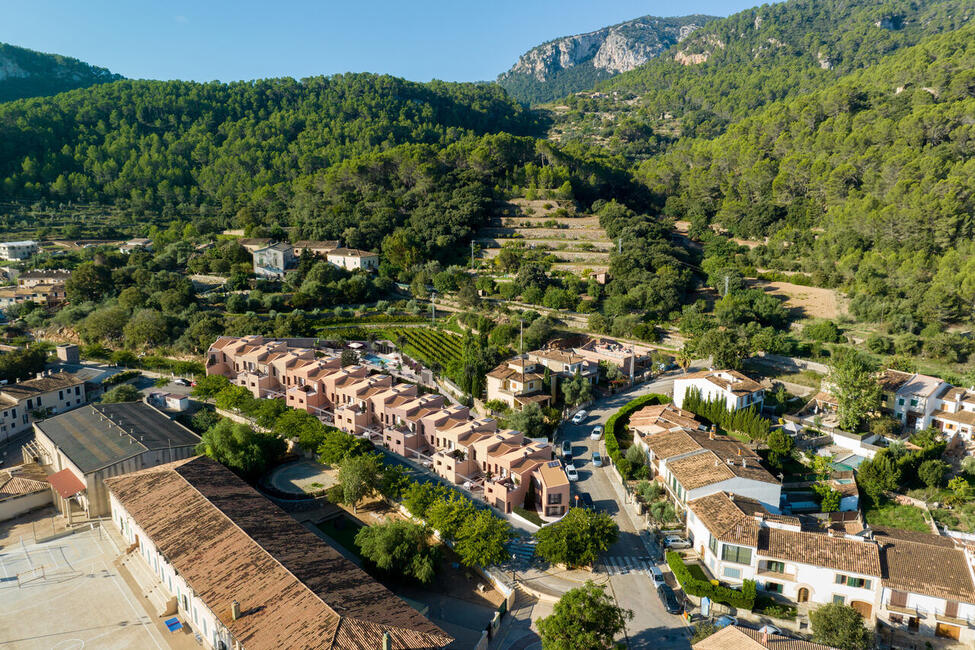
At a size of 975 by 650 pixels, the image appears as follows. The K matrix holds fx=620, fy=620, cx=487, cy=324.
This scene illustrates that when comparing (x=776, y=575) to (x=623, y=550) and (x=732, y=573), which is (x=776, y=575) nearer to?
(x=732, y=573)

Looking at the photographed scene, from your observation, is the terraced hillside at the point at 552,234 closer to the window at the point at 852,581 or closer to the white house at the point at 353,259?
the white house at the point at 353,259

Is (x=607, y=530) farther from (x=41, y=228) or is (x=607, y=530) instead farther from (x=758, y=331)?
(x=41, y=228)

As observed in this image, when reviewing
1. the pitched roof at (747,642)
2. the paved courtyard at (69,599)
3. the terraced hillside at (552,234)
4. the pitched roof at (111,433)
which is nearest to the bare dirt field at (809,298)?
the terraced hillside at (552,234)

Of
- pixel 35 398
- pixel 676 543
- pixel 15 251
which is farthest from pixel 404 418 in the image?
pixel 15 251

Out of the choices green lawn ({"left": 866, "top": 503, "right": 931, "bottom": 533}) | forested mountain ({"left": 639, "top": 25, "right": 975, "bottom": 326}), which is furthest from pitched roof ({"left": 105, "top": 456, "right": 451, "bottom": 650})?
forested mountain ({"left": 639, "top": 25, "right": 975, "bottom": 326})

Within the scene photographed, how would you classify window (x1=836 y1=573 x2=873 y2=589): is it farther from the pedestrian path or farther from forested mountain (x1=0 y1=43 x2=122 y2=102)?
forested mountain (x1=0 y1=43 x2=122 y2=102)

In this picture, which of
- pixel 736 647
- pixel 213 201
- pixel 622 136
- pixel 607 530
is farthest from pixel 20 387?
pixel 622 136
